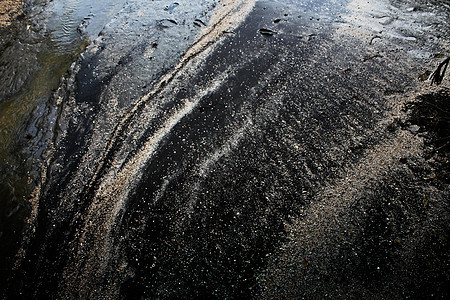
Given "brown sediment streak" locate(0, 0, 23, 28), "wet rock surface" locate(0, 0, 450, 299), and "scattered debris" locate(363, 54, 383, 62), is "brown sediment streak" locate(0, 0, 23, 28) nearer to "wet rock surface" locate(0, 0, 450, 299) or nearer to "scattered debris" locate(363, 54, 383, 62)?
"wet rock surface" locate(0, 0, 450, 299)

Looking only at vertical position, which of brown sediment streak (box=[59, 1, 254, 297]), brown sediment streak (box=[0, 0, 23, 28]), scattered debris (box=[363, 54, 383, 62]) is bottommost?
brown sediment streak (box=[59, 1, 254, 297])

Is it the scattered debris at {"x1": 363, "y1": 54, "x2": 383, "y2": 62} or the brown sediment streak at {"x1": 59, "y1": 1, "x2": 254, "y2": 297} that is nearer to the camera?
the brown sediment streak at {"x1": 59, "y1": 1, "x2": 254, "y2": 297}

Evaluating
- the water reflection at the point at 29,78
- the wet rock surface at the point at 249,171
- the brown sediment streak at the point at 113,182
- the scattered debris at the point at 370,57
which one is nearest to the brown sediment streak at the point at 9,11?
the water reflection at the point at 29,78

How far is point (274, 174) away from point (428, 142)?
162cm

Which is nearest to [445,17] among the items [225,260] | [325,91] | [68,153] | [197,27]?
[325,91]

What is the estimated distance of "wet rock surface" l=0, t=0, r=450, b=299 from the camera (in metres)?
1.69

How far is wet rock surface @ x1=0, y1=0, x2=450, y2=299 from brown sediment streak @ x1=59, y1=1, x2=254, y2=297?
0.01m

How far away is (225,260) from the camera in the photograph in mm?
1755

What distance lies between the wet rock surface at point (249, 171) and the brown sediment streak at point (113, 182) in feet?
0.04

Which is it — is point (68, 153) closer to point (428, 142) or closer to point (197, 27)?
point (197, 27)

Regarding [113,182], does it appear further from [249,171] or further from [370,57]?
[370,57]

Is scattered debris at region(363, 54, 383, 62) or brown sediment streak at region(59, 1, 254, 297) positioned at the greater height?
scattered debris at region(363, 54, 383, 62)

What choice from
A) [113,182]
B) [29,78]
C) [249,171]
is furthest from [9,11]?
[249,171]

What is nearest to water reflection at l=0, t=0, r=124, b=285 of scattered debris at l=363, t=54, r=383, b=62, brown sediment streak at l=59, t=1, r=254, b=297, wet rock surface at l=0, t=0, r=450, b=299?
wet rock surface at l=0, t=0, r=450, b=299
